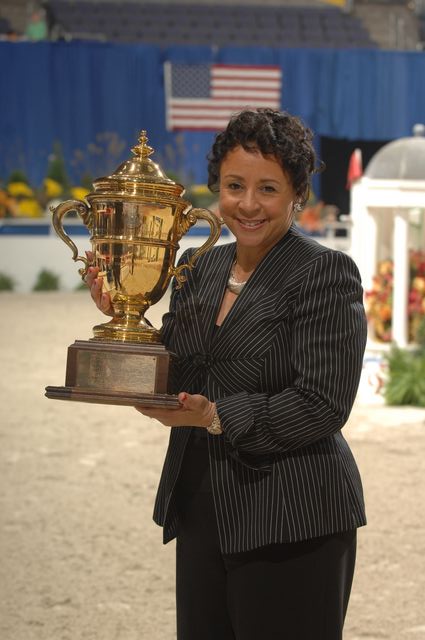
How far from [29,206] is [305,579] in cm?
1320

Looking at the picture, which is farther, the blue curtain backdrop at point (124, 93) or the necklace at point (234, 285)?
the blue curtain backdrop at point (124, 93)

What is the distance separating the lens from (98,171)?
1608 centimetres

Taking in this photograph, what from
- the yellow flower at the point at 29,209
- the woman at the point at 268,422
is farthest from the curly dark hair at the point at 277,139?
the yellow flower at the point at 29,209

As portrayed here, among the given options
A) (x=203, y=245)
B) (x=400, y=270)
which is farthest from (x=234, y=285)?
→ (x=400, y=270)

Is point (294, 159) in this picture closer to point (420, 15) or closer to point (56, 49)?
point (56, 49)

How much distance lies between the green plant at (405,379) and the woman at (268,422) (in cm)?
→ 499

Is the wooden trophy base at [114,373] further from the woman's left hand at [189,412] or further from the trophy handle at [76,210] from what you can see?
the trophy handle at [76,210]

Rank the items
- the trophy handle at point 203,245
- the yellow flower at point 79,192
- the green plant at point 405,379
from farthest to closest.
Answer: the yellow flower at point 79,192
the green plant at point 405,379
the trophy handle at point 203,245

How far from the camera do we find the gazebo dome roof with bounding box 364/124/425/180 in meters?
6.78

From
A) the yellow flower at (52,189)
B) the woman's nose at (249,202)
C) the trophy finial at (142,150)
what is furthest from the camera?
the yellow flower at (52,189)

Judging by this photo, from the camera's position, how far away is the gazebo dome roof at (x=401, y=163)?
6.78 meters

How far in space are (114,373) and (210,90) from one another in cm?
1445

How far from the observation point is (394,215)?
23.1 ft

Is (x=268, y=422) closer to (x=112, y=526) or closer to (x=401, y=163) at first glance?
(x=112, y=526)
